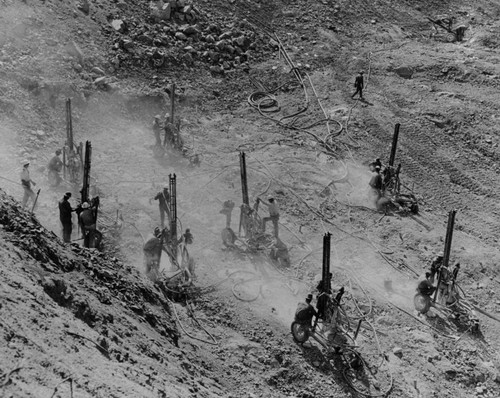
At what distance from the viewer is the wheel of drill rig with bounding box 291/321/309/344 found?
41.3 feet

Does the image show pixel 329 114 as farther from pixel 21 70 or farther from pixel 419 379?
pixel 419 379

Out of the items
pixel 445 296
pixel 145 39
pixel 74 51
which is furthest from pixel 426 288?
pixel 145 39

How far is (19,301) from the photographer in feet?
29.0

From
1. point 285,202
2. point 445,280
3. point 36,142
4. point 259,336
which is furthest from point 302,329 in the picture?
point 36,142

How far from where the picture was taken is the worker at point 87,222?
1416 cm

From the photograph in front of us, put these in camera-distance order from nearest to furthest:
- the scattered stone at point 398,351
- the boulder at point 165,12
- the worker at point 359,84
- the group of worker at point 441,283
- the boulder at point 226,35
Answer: the scattered stone at point 398,351
the group of worker at point 441,283
the worker at point 359,84
the boulder at point 165,12
the boulder at point 226,35

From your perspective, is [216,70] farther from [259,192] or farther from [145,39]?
[259,192]

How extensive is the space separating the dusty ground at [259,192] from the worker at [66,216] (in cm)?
95

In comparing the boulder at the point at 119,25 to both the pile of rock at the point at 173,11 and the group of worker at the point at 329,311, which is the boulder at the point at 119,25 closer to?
the pile of rock at the point at 173,11

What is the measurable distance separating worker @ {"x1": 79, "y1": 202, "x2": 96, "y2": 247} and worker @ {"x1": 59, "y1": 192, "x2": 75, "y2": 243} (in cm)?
27

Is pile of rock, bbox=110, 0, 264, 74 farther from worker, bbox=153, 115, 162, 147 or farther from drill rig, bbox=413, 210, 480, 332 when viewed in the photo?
drill rig, bbox=413, 210, 480, 332

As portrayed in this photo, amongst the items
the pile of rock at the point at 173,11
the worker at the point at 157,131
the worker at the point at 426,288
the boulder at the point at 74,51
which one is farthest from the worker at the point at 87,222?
the pile of rock at the point at 173,11

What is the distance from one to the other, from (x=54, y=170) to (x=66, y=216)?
3.03m

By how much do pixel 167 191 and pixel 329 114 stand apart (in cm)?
975
